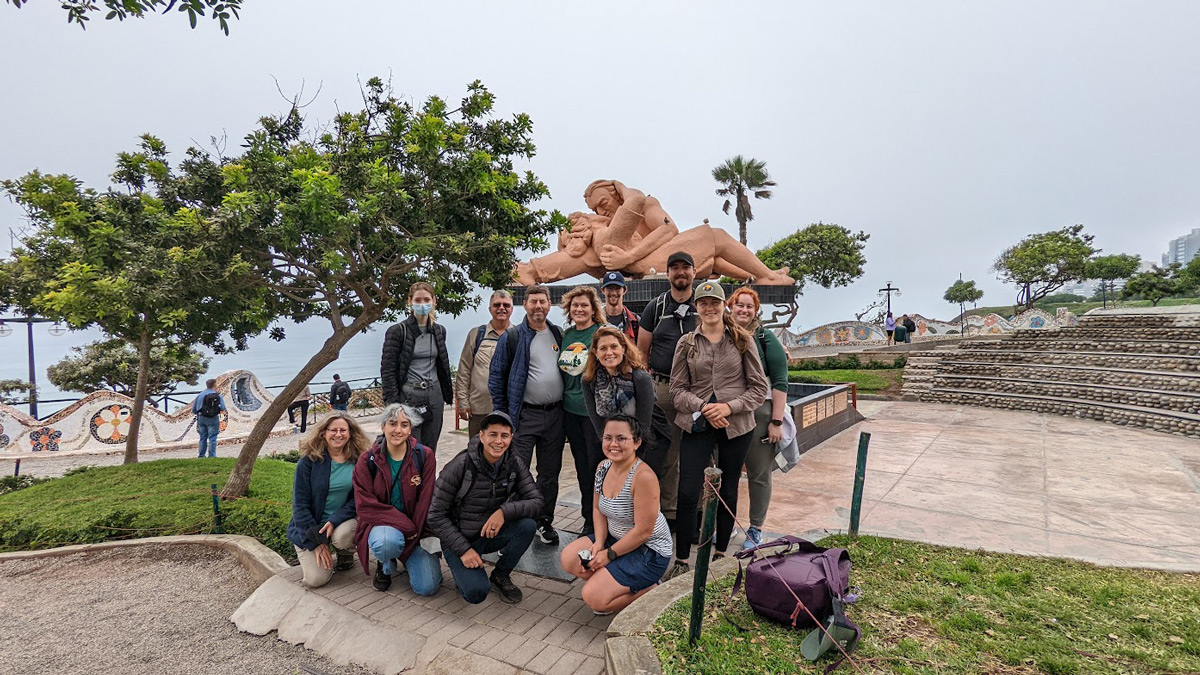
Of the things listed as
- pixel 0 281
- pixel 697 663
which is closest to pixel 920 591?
pixel 697 663

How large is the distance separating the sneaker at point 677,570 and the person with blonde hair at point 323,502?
216 cm

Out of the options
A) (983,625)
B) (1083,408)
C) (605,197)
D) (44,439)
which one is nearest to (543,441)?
(983,625)

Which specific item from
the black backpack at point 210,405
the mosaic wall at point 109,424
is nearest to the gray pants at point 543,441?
the black backpack at point 210,405

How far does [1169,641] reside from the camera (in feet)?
8.16

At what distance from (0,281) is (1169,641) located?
13.7 metres

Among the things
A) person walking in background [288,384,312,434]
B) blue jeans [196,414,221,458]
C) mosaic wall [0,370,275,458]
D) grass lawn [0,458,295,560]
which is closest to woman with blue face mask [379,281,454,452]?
grass lawn [0,458,295,560]

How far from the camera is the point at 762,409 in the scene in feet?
12.2

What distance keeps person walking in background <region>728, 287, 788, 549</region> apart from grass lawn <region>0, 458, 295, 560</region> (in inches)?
155

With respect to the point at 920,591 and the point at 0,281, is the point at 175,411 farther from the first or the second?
the point at 920,591

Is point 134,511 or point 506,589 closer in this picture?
point 506,589

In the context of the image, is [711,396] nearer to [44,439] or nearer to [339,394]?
[339,394]

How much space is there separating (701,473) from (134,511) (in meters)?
6.06

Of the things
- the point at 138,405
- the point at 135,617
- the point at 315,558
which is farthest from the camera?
the point at 138,405

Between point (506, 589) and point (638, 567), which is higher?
point (638, 567)
